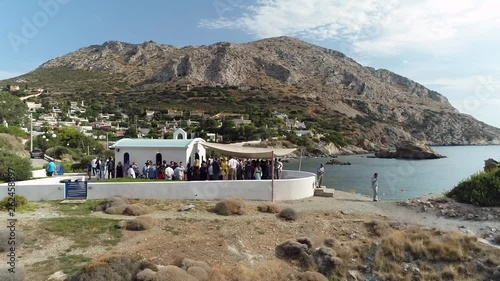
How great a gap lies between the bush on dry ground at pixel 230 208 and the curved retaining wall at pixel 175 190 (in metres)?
2.19

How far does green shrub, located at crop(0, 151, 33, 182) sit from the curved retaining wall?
12.8 ft


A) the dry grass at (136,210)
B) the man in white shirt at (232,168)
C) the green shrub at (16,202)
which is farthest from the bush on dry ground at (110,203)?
the man in white shirt at (232,168)

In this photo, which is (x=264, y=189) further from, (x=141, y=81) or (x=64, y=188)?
(x=141, y=81)

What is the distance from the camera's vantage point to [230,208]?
18422 mm

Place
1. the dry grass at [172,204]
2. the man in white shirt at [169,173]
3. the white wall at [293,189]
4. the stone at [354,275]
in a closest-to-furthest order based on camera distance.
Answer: the stone at [354,275]
the dry grass at [172,204]
the white wall at [293,189]
the man in white shirt at [169,173]

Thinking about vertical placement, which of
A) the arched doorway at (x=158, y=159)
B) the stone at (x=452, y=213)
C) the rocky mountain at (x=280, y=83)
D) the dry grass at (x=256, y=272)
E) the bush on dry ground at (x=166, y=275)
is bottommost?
the dry grass at (x=256, y=272)

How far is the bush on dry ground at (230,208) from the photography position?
1834 cm

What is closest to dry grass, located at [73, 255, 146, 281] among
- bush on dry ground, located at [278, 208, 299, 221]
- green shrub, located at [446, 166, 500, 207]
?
bush on dry ground, located at [278, 208, 299, 221]

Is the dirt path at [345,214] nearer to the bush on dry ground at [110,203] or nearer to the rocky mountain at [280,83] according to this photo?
the bush on dry ground at [110,203]

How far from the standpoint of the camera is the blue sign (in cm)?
2047

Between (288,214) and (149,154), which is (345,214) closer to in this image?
(288,214)

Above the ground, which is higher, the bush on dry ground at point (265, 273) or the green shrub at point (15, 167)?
the green shrub at point (15, 167)

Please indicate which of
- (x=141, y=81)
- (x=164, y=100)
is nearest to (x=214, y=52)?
(x=141, y=81)

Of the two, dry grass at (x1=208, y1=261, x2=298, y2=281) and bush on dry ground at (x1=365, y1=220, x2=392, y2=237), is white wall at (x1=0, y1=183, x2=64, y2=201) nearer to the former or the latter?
dry grass at (x1=208, y1=261, x2=298, y2=281)
